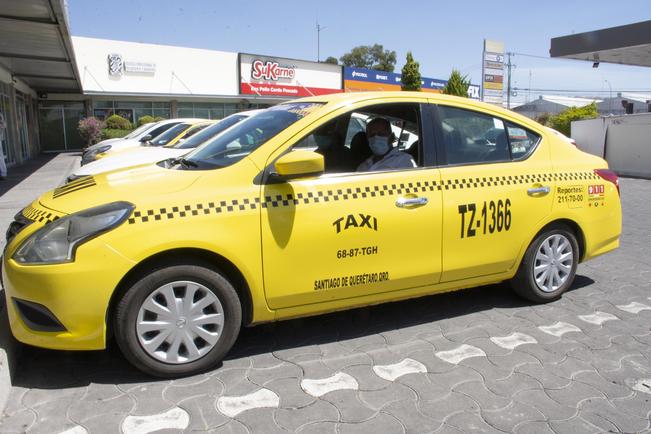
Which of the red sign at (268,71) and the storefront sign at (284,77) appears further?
the red sign at (268,71)

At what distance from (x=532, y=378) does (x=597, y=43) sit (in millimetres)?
22672

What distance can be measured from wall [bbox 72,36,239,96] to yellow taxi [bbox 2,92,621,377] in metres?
26.8

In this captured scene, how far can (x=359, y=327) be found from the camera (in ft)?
13.4

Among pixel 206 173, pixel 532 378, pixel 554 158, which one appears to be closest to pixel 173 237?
pixel 206 173

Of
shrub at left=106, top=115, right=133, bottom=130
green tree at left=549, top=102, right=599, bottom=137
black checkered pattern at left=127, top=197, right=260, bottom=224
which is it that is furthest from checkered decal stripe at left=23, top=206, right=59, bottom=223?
shrub at left=106, top=115, right=133, bottom=130

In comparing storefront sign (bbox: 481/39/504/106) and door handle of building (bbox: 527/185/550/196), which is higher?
storefront sign (bbox: 481/39/504/106)

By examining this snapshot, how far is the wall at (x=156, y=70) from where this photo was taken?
91.5 feet

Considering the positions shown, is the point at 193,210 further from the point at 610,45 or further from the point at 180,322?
the point at 610,45

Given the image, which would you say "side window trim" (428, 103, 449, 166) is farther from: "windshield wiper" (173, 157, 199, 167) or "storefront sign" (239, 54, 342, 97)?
"storefront sign" (239, 54, 342, 97)

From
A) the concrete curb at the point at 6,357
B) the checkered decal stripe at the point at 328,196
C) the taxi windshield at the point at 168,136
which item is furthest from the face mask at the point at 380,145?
the taxi windshield at the point at 168,136

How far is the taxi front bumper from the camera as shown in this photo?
2889 mm

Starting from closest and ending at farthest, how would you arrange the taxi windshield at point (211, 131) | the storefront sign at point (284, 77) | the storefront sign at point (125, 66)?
1. the taxi windshield at point (211, 131)
2. the storefront sign at point (125, 66)
3. the storefront sign at point (284, 77)

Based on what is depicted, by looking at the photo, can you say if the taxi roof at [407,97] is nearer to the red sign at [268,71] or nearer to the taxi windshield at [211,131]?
the taxi windshield at [211,131]

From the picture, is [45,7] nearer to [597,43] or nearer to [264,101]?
[597,43]
